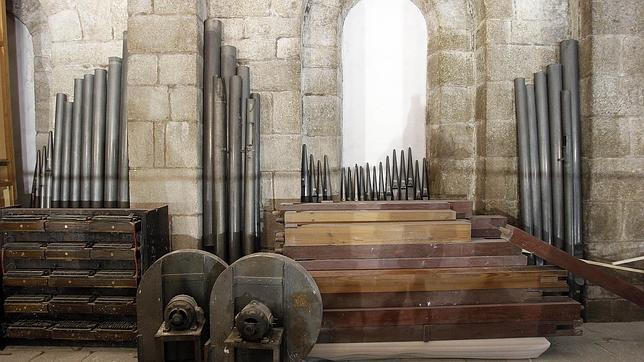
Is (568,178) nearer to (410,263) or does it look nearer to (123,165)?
(410,263)

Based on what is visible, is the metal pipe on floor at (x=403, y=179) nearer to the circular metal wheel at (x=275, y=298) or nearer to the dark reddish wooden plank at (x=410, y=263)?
the dark reddish wooden plank at (x=410, y=263)

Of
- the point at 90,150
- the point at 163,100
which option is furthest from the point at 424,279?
the point at 90,150

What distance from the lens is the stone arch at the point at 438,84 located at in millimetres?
4016

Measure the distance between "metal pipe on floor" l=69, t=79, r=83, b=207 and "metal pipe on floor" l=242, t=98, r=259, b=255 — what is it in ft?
4.58

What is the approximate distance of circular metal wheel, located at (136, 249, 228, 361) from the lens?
8.55ft

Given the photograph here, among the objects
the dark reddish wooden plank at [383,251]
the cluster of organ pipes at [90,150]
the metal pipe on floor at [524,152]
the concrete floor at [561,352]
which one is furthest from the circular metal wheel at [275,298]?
the metal pipe on floor at [524,152]

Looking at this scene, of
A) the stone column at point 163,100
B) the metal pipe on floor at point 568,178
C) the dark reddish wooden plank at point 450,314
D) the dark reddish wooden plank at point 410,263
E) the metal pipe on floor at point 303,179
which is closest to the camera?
the dark reddish wooden plank at point 450,314

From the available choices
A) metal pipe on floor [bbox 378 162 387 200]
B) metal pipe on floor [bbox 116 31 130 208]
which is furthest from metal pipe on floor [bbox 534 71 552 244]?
metal pipe on floor [bbox 116 31 130 208]

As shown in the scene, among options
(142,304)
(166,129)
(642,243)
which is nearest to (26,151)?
(166,129)

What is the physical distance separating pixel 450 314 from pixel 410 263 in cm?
44

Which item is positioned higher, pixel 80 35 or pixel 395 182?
pixel 80 35

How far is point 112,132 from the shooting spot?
353cm

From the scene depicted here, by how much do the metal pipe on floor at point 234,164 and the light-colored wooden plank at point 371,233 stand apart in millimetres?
734

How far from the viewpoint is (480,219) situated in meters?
3.30
